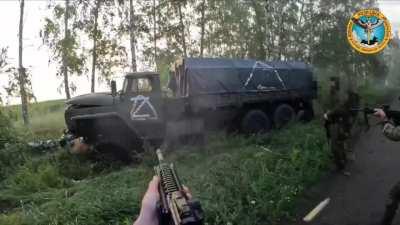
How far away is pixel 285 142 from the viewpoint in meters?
9.47

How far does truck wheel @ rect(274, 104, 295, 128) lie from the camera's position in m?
12.5

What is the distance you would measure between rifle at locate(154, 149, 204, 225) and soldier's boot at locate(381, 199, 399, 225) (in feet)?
10.8

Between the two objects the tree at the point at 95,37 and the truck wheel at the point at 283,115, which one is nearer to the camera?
the truck wheel at the point at 283,115

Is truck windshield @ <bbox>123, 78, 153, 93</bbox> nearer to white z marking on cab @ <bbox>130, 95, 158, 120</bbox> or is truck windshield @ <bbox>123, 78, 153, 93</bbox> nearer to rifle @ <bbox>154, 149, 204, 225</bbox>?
white z marking on cab @ <bbox>130, 95, 158, 120</bbox>

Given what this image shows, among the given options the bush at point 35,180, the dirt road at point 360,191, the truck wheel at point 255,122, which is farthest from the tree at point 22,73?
the dirt road at point 360,191

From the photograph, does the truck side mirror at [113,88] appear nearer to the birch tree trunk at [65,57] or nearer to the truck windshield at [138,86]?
the truck windshield at [138,86]

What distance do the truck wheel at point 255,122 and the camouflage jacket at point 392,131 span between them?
6.92m

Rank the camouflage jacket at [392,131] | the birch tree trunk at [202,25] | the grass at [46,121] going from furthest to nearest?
the birch tree trunk at [202,25] < the grass at [46,121] < the camouflage jacket at [392,131]

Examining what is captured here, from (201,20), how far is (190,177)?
11947 mm

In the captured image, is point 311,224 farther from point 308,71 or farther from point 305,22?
point 305,22

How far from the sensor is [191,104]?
10.1 meters

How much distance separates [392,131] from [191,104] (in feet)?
19.8

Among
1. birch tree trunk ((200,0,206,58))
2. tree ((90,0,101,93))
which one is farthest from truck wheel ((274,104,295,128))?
tree ((90,0,101,93))

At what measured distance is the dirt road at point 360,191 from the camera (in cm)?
557
